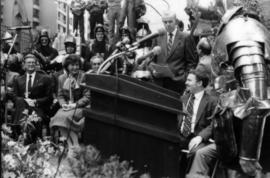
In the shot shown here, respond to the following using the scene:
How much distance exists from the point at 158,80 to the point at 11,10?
560cm

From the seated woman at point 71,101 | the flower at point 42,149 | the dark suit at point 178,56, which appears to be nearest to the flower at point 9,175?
the flower at point 42,149

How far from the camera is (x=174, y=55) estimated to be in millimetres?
9625

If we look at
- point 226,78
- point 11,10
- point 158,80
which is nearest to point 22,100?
point 158,80

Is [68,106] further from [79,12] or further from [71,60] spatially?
[79,12]

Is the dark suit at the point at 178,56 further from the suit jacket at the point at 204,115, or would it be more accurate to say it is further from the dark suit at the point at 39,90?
the suit jacket at the point at 204,115

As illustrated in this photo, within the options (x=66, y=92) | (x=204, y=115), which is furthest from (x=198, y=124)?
(x=66, y=92)

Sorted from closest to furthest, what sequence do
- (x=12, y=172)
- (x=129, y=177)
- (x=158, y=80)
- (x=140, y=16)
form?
(x=12, y=172)
(x=129, y=177)
(x=158, y=80)
(x=140, y=16)

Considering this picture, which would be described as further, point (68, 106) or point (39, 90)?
point (39, 90)

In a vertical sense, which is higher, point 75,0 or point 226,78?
point 75,0

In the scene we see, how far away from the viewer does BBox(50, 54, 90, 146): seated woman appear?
884 centimetres

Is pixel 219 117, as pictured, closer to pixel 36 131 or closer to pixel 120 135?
pixel 120 135

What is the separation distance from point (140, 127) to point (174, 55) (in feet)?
12.6

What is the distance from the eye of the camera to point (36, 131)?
9.34 meters

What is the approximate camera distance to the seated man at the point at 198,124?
6.64 meters
